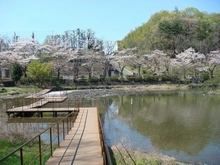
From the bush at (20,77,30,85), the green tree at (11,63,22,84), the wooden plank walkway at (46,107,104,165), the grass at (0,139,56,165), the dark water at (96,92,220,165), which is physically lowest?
the dark water at (96,92,220,165)

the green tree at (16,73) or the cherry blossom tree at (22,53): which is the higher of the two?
the cherry blossom tree at (22,53)

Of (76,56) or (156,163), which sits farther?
(76,56)

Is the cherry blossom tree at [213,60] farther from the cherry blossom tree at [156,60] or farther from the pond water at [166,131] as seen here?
the pond water at [166,131]

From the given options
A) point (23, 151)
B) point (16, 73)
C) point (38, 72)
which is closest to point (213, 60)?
point (38, 72)

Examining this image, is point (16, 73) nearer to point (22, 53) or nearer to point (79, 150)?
point (22, 53)

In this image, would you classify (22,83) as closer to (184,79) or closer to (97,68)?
(97,68)

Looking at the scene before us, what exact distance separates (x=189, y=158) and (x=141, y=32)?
246ft

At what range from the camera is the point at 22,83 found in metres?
38.1

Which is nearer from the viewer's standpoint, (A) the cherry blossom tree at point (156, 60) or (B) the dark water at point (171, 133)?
(B) the dark water at point (171, 133)

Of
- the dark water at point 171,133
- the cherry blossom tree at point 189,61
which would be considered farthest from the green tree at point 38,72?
the cherry blossom tree at point 189,61

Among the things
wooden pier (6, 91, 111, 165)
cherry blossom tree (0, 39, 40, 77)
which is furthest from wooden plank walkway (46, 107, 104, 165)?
cherry blossom tree (0, 39, 40, 77)

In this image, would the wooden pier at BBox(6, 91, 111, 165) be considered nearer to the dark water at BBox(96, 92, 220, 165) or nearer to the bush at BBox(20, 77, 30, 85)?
the dark water at BBox(96, 92, 220, 165)

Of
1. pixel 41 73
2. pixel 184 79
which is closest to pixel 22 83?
pixel 41 73

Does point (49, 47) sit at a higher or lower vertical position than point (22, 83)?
higher
